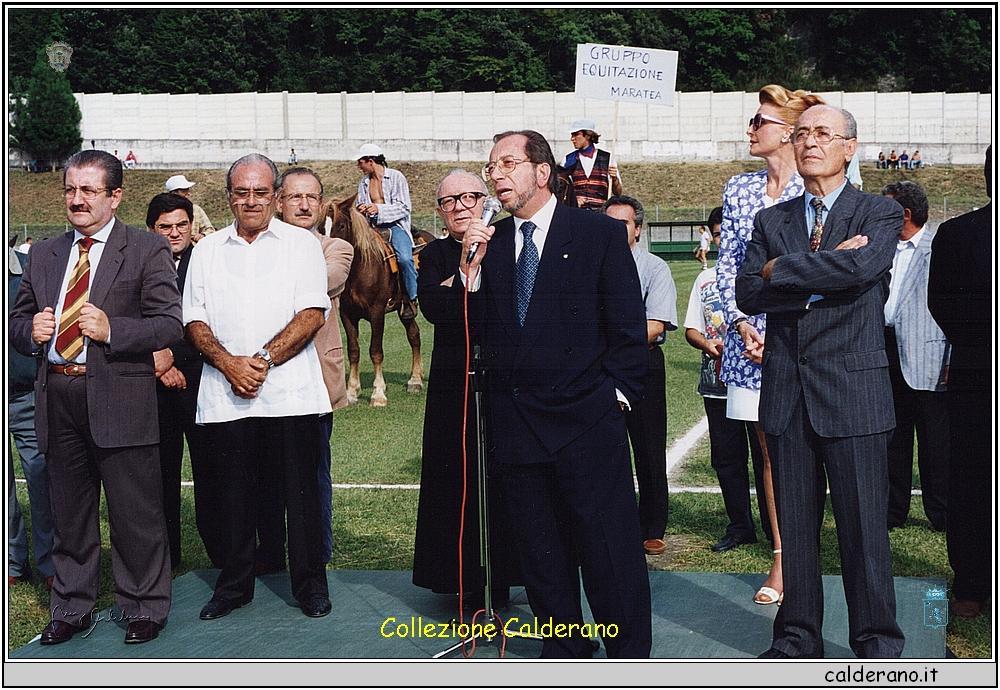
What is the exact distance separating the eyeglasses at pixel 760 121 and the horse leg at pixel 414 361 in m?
5.36

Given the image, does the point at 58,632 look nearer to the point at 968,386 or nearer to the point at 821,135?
the point at 821,135

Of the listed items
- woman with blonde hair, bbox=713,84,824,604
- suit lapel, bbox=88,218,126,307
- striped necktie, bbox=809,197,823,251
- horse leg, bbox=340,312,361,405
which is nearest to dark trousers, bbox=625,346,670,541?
woman with blonde hair, bbox=713,84,824,604

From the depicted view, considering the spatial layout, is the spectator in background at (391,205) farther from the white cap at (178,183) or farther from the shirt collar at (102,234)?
the shirt collar at (102,234)

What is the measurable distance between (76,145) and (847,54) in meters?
2.95

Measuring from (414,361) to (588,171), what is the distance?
3662 mm

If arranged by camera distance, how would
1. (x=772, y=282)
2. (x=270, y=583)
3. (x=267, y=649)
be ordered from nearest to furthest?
(x=772, y=282)
(x=267, y=649)
(x=270, y=583)

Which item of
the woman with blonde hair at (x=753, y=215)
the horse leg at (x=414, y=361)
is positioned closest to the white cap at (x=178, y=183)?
the woman with blonde hair at (x=753, y=215)

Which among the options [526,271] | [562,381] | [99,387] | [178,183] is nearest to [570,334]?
[562,381]

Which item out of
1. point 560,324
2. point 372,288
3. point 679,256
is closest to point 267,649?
point 560,324

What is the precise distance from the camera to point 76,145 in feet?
15.6

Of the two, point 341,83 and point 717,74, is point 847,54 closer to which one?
point 717,74

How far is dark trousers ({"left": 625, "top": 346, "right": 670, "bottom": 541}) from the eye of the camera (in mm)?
6074

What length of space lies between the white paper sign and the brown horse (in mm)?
4631

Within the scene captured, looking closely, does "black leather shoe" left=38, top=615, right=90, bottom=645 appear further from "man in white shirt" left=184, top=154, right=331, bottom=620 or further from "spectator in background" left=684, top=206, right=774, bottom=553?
"spectator in background" left=684, top=206, right=774, bottom=553
